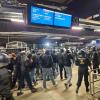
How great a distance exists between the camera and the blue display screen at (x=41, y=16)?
14.8ft

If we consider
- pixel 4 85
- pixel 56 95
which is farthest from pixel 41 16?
pixel 56 95

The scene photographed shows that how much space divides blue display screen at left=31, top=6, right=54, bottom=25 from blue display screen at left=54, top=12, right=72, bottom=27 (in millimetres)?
185

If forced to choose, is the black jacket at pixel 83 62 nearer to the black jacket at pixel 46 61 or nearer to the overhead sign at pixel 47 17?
the overhead sign at pixel 47 17

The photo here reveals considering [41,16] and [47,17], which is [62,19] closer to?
[47,17]

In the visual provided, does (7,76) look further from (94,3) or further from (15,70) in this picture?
(94,3)

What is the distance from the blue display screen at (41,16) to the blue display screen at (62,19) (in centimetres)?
18

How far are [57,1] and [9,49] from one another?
9.77 feet

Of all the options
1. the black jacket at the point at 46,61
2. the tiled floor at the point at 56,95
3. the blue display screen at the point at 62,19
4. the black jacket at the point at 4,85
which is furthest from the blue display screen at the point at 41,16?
the tiled floor at the point at 56,95

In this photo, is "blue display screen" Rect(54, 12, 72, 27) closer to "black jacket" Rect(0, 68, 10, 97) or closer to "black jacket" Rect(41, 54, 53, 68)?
"black jacket" Rect(41, 54, 53, 68)

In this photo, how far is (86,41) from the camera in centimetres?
1728

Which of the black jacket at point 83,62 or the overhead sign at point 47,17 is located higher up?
the overhead sign at point 47,17

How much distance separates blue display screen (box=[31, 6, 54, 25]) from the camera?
4512 mm

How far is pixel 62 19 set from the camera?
5184 millimetres

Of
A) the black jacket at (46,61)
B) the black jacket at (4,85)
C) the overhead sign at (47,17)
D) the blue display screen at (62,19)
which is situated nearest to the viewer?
the black jacket at (4,85)
